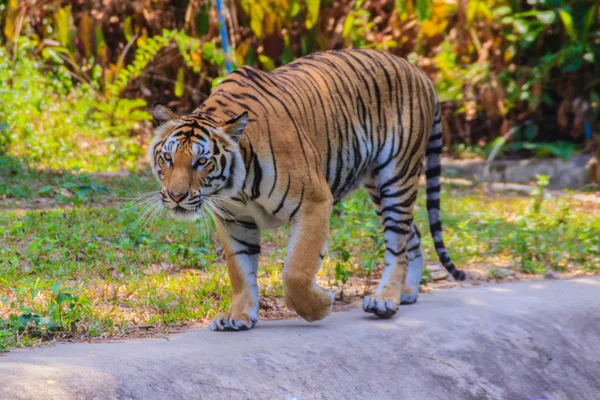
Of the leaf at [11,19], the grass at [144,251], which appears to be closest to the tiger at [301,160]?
the grass at [144,251]

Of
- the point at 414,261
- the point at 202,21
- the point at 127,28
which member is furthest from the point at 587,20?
the point at 414,261

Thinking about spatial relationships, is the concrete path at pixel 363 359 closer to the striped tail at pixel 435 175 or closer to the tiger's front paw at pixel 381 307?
the tiger's front paw at pixel 381 307

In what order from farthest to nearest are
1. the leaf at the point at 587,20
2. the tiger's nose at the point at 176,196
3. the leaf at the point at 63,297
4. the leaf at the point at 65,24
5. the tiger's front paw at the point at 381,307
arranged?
the leaf at the point at 65,24, the leaf at the point at 587,20, the tiger's front paw at the point at 381,307, the leaf at the point at 63,297, the tiger's nose at the point at 176,196

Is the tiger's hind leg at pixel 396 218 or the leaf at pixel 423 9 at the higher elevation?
the leaf at pixel 423 9

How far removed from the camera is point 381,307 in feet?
14.0

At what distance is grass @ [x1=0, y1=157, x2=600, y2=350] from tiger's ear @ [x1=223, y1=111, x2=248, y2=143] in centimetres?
102

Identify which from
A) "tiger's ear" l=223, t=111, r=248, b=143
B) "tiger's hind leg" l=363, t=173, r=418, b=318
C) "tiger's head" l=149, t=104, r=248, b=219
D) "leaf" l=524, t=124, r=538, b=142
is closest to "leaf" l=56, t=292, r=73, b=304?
"tiger's head" l=149, t=104, r=248, b=219

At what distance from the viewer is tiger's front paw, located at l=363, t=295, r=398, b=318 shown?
Result: 14.0 ft

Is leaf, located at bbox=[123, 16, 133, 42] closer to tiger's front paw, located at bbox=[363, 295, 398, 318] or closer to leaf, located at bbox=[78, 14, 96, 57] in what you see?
leaf, located at bbox=[78, 14, 96, 57]

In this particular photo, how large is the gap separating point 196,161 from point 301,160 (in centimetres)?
52

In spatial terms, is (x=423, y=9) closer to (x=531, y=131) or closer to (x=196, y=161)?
(x=531, y=131)

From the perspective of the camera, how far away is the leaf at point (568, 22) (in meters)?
9.02

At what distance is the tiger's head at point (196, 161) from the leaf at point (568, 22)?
20.3 ft

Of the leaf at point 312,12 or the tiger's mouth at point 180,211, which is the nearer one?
the tiger's mouth at point 180,211
